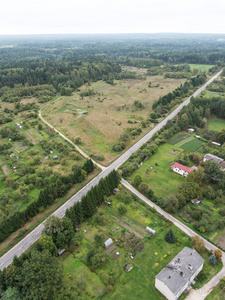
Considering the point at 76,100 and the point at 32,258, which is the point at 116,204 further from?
the point at 76,100

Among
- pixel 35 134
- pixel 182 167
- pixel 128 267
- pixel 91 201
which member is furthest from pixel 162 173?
pixel 35 134

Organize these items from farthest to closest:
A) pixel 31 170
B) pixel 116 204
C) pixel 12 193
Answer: pixel 31 170 → pixel 12 193 → pixel 116 204

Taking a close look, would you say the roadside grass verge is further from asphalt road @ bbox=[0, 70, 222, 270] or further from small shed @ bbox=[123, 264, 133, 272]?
small shed @ bbox=[123, 264, 133, 272]

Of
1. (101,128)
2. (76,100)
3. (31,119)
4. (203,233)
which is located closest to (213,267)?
(203,233)

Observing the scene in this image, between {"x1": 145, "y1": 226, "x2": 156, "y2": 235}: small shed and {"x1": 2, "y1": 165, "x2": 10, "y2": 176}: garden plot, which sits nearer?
{"x1": 145, "y1": 226, "x2": 156, "y2": 235}: small shed

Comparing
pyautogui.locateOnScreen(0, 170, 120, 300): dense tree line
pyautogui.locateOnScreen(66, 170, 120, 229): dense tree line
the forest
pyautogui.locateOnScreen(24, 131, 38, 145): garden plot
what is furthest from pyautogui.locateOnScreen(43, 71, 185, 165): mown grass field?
pyautogui.locateOnScreen(0, 170, 120, 300): dense tree line

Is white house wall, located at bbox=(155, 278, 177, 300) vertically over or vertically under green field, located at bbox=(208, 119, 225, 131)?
under

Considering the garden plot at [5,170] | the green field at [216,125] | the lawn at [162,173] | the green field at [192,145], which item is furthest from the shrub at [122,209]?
the green field at [216,125]
